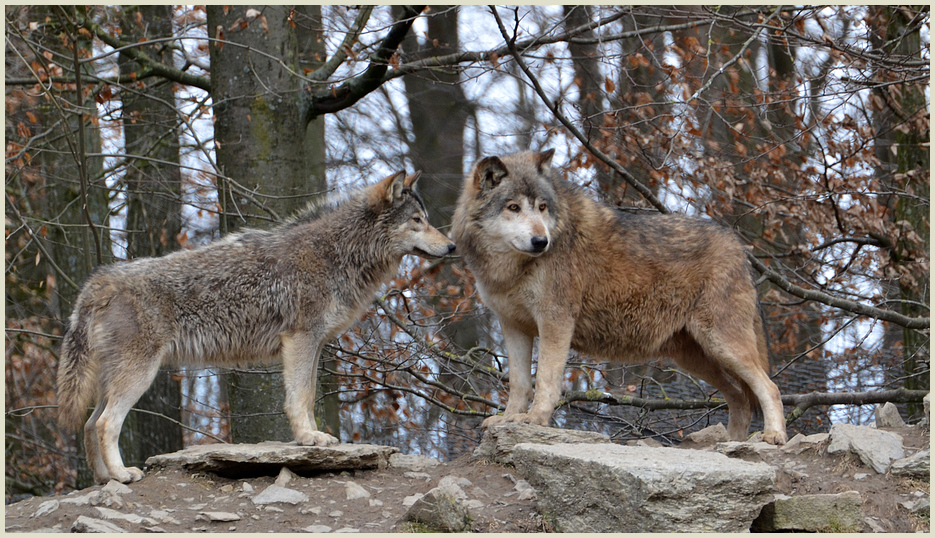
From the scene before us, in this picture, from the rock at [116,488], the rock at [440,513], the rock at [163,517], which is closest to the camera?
the rock at [440,513]

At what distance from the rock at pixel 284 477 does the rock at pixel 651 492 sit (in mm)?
1985

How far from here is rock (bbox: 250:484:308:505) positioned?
18.6ft

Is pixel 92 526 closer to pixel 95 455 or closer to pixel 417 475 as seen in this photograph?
pixel 95 455

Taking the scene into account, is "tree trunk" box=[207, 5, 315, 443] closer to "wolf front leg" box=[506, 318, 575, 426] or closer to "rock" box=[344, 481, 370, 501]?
"rock" box=[344, 481, 370, 501]

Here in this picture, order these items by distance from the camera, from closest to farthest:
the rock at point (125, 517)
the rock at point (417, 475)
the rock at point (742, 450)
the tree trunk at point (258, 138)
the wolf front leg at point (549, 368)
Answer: the rock at point (125, 517) → the rock at point (742, 450) → the rock at point (417, 475) → the wolf front leg at point (549, 368) → the tree trunk at point (258, 138)

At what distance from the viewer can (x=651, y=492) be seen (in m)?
4.66

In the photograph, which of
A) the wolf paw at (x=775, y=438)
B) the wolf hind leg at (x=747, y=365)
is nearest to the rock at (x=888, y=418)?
the wolf hind leg at (x=747, y=365)

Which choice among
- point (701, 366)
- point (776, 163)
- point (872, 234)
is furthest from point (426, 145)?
point (701, 366)

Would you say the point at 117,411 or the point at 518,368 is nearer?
the point at 117,411

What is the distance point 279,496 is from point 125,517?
100cm

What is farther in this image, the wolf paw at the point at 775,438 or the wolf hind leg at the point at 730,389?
the wolf hind leg at the point at 730,389

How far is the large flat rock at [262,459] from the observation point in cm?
607

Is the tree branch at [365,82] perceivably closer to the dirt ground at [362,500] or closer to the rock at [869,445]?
the dirt ground at [362,500]

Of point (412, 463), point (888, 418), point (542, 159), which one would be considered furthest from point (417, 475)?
point (888, 418)
